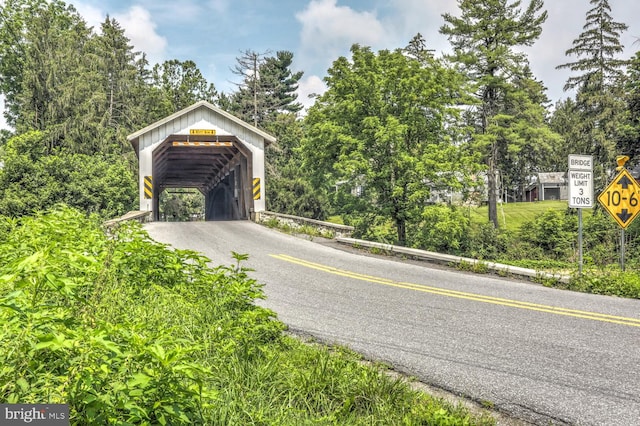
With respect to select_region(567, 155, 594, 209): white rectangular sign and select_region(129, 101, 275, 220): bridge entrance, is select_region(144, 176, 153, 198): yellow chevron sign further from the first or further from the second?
select_region(567, 155, 594, 209): white rectangular sign

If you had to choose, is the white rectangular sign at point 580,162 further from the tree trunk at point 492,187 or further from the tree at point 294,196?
the tree at point 294,196

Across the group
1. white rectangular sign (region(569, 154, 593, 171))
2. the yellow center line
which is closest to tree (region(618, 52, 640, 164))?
white rectangular sign (region(569, 154, 593, 171))

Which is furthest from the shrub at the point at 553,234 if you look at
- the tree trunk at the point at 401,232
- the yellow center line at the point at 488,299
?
the yellow center line at the point at 488,299

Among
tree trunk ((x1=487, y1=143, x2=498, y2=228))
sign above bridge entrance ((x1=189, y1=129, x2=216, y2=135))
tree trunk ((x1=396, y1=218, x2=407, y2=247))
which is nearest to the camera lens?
tree trunk ((x1=396, y1=218, x2=407, y2=247))

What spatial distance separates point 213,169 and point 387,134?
1987cm

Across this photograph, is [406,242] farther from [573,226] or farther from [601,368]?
[601,368]

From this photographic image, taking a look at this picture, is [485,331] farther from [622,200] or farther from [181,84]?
[181,84]

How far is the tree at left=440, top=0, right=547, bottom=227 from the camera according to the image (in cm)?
2955

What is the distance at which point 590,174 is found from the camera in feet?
32.0

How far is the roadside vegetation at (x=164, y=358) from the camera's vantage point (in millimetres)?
2166

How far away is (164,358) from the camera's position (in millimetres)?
2225

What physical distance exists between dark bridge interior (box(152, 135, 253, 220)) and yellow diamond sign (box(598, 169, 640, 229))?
→ 15.2 m

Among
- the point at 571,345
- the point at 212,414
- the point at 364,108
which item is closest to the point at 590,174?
the point at 571,345

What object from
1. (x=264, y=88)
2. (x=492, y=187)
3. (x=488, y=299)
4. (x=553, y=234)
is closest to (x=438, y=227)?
(x=553, y=234)
